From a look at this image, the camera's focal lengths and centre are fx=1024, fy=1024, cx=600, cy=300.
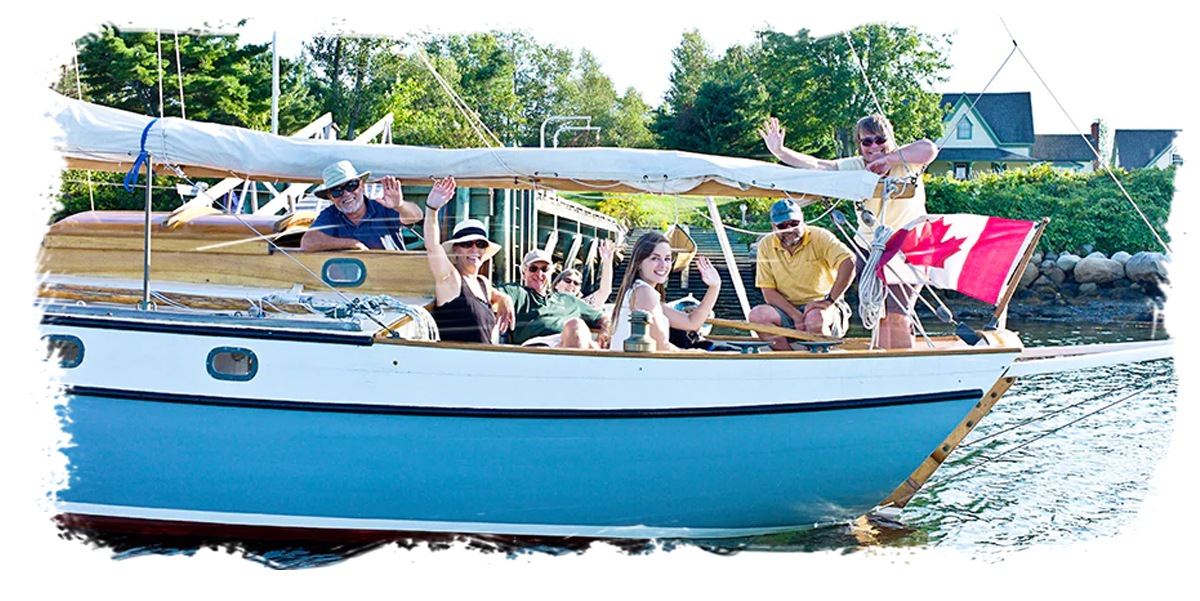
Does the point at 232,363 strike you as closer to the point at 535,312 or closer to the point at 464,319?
the point at 464,319

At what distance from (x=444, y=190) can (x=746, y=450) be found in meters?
2.31

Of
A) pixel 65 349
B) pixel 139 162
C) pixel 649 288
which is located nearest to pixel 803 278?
pixel 649 288

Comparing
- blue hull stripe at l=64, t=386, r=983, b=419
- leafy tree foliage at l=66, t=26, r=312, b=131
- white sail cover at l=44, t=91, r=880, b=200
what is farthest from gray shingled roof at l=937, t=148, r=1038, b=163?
blue hull stripe at l=64, t=386, r=983, b=419

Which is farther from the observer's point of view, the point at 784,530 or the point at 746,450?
the point at 784,530

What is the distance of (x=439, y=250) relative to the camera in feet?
19.3

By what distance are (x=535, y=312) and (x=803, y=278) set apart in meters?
1.81

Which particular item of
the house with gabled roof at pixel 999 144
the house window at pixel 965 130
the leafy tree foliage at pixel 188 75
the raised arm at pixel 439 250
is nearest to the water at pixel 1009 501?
the raised arm at pixel 439 250

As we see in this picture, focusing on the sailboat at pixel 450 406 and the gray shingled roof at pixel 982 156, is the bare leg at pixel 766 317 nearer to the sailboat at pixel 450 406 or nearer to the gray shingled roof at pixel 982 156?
the sailboat at pixel 450 406

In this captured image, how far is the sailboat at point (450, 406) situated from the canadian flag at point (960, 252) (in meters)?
0.10

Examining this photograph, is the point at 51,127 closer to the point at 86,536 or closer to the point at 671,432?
the point at 86,536

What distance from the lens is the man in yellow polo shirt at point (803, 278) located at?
6.75 metres

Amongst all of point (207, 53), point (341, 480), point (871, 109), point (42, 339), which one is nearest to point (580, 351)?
point (341, 480)

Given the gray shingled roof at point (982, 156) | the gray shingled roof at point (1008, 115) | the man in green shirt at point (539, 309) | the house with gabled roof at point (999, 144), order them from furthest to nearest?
1. the gray shingled roof at point (1008, 115)
2. the gray shingled roof at point (982, 156)
3. the house with gabled roof at point (999, 144)
4. the man in green shirt at point (539, 309)

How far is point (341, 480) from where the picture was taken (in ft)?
19.6
